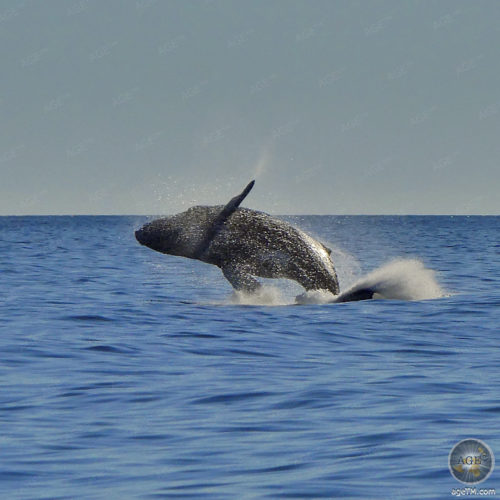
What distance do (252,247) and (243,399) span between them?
33.3 ft

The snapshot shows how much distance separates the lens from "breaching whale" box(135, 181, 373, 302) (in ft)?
72.7

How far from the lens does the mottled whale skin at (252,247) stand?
2216 cm

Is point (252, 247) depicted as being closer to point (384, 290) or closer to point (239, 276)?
point (239, 276)

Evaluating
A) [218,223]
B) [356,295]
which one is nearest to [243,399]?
[218,223]

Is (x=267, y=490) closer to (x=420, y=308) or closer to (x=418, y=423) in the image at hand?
(x=418, y=423)

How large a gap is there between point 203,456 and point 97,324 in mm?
10230

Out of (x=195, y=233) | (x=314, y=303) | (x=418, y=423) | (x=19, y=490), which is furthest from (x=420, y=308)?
(x=19, y=490)

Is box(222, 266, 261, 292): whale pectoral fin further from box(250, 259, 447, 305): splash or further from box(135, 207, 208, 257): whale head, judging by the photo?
box(135, 207, 208, 257): whale head

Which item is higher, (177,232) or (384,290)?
(177,232)

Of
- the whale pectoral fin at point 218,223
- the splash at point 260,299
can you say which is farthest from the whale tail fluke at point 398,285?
the whale pectoral fin at point 218,223

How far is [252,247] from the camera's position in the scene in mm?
22328

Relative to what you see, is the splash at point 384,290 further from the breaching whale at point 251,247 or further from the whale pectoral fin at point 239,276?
the whale pectoral fin at point 239,276

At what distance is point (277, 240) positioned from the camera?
73.0ft

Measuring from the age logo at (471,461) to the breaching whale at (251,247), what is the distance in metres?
12.0
